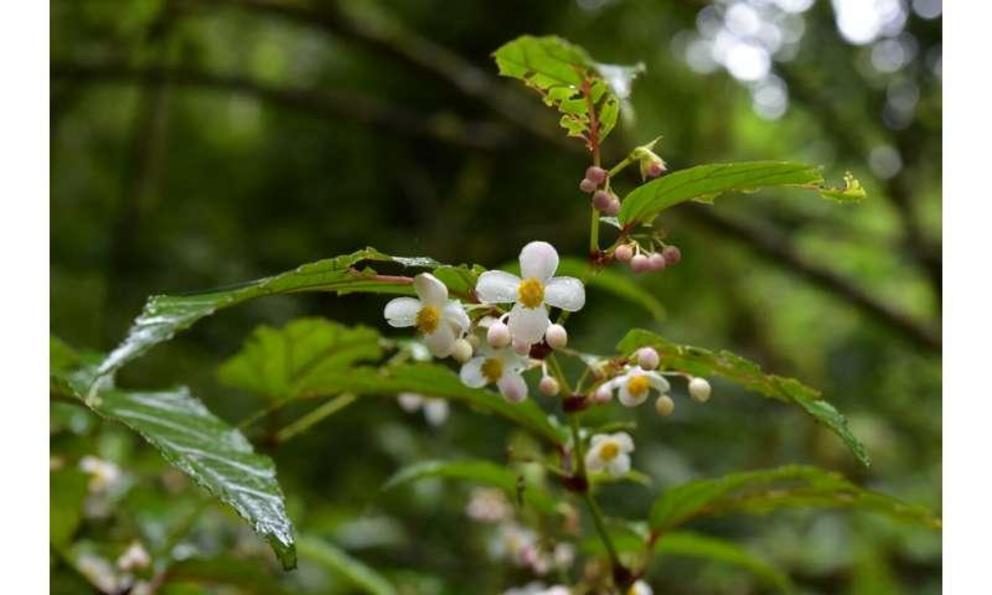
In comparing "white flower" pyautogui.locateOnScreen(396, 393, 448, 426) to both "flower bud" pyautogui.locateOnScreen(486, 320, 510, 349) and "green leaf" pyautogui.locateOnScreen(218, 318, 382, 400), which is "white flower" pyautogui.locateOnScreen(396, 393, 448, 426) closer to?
"green leaf" pyautogui.locateOnScreen(218, 318, 382, 400)

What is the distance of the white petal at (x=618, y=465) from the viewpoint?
58 centimetres

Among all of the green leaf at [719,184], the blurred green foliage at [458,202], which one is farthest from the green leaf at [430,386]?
the blurred green foliage at [458,202]

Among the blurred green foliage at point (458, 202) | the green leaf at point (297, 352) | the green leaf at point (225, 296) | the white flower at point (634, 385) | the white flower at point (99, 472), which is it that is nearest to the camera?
the green leaf at point (225, 296)

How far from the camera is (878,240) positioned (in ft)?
6.88

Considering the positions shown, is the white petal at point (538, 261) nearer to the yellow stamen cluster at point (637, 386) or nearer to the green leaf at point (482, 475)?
the yellow stamen cluster at point (637, 386)

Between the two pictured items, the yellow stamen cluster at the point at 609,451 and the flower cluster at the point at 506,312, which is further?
the yellow stamen cluster at the point at 609,451

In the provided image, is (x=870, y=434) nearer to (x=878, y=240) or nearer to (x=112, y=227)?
(x=878, y=240)

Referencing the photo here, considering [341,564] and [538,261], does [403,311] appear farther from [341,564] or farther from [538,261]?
[341,564]

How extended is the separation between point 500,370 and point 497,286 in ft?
0.17

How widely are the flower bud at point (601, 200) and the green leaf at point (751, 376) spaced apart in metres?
0.07

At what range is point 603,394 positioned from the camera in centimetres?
50

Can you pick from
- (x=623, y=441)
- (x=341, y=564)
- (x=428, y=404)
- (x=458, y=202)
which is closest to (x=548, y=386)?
(x=623, y=441)

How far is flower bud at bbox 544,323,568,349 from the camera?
17.9 inches

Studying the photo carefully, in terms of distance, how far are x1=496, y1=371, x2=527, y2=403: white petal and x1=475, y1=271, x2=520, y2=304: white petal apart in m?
0.04
